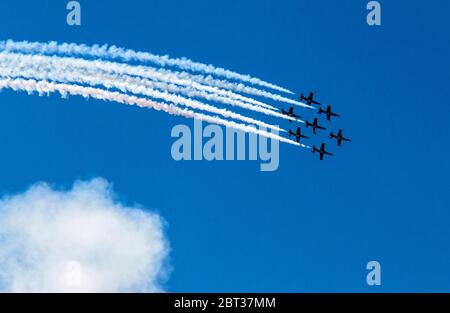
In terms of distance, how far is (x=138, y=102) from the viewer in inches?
2680

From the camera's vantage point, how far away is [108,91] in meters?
66.4
